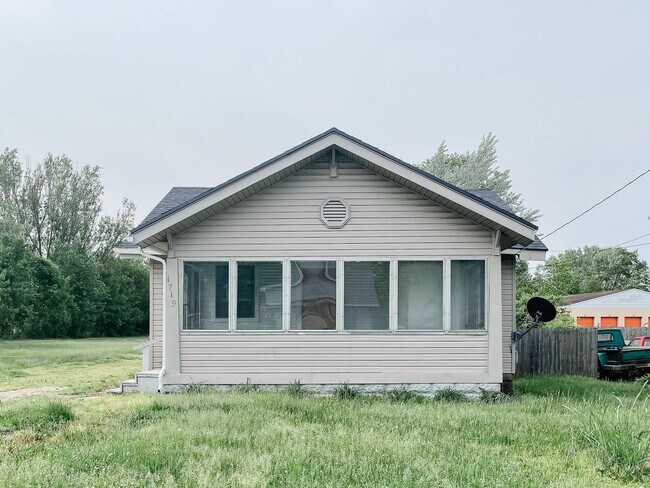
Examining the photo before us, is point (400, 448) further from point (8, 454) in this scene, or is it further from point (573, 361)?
point (573, 361)

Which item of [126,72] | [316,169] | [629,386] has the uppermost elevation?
[126,72]

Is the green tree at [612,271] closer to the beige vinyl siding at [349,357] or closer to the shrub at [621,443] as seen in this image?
the beige vinyl siding at [349,357]

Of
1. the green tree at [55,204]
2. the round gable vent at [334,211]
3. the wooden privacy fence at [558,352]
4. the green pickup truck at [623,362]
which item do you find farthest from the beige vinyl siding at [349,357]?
the green tree at [55,204]

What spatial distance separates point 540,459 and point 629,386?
8190 mm

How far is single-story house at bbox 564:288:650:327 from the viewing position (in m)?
38.5

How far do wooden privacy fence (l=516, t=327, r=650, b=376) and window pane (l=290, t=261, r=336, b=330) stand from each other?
7253mm

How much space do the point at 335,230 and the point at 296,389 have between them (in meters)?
2.71

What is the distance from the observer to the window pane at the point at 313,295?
9.54m

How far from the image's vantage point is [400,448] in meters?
5.54

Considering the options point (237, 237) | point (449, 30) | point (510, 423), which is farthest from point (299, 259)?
point (449, 30)

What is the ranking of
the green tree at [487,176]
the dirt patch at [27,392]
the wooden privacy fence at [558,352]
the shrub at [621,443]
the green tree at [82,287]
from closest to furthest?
the shrub at [621,443]
the dirt patch at [27,392]
the wooden privacy fence at [558,352]
the green tree at [487,176]
the green tree at [82,287]

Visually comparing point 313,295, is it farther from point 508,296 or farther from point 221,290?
point 508,296

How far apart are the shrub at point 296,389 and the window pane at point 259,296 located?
95 centimetres

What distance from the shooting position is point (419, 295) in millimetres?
9594
